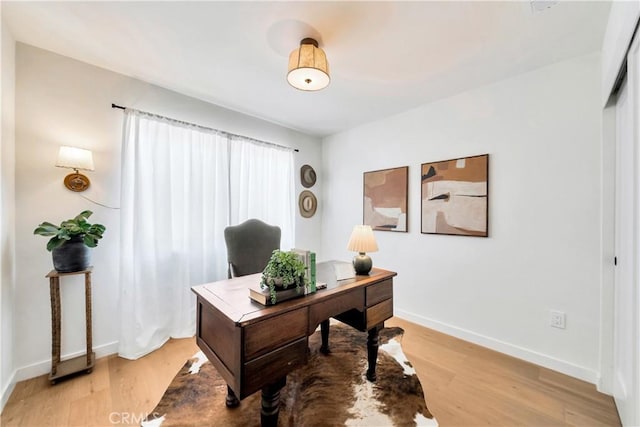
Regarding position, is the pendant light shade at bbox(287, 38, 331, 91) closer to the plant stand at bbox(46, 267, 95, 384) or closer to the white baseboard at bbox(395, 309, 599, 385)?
the plant stand at bbox(46, 267, 95, 384)

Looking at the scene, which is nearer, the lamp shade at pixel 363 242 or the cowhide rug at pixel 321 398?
the cowhide rug at pixel 321 398

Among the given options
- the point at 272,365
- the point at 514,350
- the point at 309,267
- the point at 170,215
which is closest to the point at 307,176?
the point at 170,215

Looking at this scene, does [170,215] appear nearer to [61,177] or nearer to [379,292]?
[61,177]

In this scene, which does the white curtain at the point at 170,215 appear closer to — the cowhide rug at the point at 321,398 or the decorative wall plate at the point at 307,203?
the cowhide rug at the point at 321,398

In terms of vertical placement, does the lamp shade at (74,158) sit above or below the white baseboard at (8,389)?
above

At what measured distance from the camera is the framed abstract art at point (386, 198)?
9.72 ft

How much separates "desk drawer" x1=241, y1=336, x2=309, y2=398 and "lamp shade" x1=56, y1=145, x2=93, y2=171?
2002 millimetres

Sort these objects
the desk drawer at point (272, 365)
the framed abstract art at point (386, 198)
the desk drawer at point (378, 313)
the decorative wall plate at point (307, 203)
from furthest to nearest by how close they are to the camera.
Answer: the decorative wall plate at point (307, 203)
the framed abstract art at point (386, 198)
the desk drawer at point (378, 313)
the desk drawer at point (272, 365)

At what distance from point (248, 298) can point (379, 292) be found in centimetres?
92

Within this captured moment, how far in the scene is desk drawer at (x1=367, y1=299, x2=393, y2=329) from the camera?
1697 millimetres

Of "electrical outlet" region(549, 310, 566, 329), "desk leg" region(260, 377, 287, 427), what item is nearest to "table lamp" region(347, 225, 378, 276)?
"desk leg" region(260, 377, 287, 427)

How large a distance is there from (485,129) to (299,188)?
2.32 metres

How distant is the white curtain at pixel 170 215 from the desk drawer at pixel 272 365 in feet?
5.64

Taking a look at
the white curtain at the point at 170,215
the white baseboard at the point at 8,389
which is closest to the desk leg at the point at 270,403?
the white curtain at the point at 170,215
